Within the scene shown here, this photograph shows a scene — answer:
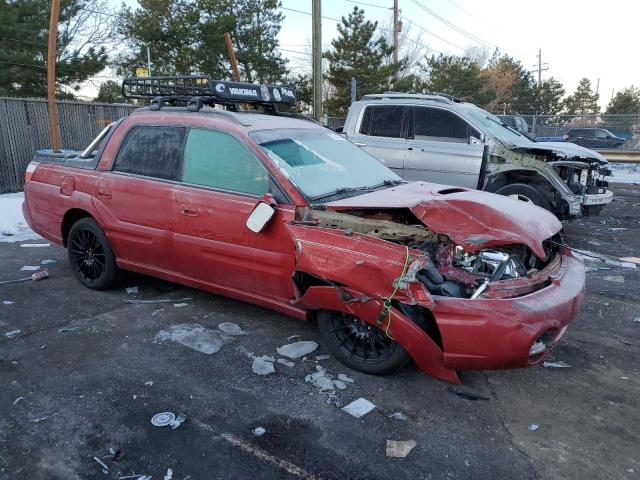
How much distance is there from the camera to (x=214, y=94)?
4.43 m

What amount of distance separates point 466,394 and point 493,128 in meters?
5.86

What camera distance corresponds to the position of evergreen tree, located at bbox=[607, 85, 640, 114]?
39312mm

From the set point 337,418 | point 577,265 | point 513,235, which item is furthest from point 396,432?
point 577,265

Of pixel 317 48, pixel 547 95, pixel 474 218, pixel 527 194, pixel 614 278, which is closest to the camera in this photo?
pixel 474 218

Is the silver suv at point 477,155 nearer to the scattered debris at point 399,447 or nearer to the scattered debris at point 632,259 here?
the scattered debris at point 632,259

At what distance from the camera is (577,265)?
3617mm

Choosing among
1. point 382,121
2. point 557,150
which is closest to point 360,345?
point 557,150

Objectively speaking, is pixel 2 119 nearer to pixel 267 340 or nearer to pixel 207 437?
pixel 267 340

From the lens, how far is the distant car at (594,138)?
779 inches

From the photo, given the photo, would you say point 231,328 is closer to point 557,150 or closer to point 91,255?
point 91,255

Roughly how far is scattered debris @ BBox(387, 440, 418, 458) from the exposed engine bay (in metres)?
0.89

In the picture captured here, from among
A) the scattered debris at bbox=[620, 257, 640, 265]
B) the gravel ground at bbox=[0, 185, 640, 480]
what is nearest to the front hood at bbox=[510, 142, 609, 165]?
the scattered debris at bbox=[620, 257, 640, 265]

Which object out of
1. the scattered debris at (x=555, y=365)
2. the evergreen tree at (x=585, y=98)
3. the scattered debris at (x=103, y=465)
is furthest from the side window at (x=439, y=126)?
the evergreen tree at (x=585, y=98)

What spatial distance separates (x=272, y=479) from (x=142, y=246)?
2667 mm
